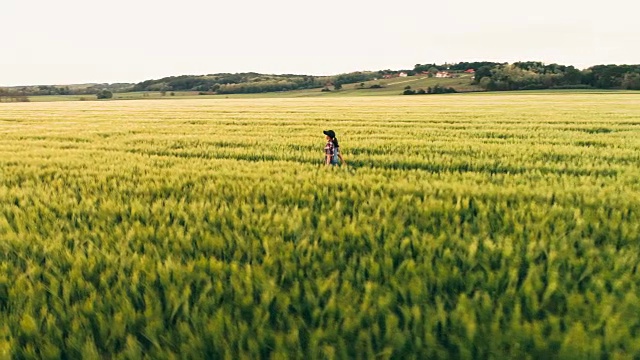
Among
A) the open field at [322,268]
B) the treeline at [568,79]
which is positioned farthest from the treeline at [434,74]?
the open field at [322,268]

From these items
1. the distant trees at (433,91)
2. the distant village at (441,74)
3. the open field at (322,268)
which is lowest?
the open field at (322,268)

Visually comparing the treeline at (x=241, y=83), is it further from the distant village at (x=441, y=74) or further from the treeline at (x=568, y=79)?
the treeline at (x=568, y=79)

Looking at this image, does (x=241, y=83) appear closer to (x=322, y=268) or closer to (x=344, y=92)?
(x=344, y=92)

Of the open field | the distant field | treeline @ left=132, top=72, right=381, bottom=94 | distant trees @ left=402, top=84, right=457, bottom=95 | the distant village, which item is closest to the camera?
the open field

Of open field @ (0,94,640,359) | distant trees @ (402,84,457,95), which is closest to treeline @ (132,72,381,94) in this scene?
distant trees @ (402,84,457,95)

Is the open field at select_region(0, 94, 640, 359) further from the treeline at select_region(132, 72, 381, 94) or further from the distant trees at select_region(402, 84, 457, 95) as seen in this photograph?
the treeline at select_region(132, 72, 381, 94)

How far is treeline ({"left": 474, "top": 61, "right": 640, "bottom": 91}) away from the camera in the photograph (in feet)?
262

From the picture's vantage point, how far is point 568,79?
277 ft

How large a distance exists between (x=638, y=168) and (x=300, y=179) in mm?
5413

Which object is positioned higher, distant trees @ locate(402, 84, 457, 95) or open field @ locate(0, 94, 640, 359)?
distant trees @ locate(402, 84, 457, 95)

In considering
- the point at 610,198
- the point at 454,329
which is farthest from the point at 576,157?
the point at 454,329

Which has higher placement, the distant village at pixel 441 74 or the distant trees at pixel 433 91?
the distant village at pixel 441 74

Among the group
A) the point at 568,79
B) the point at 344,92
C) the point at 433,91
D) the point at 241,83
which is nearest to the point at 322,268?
the point at 433,91

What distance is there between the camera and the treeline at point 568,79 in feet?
262
